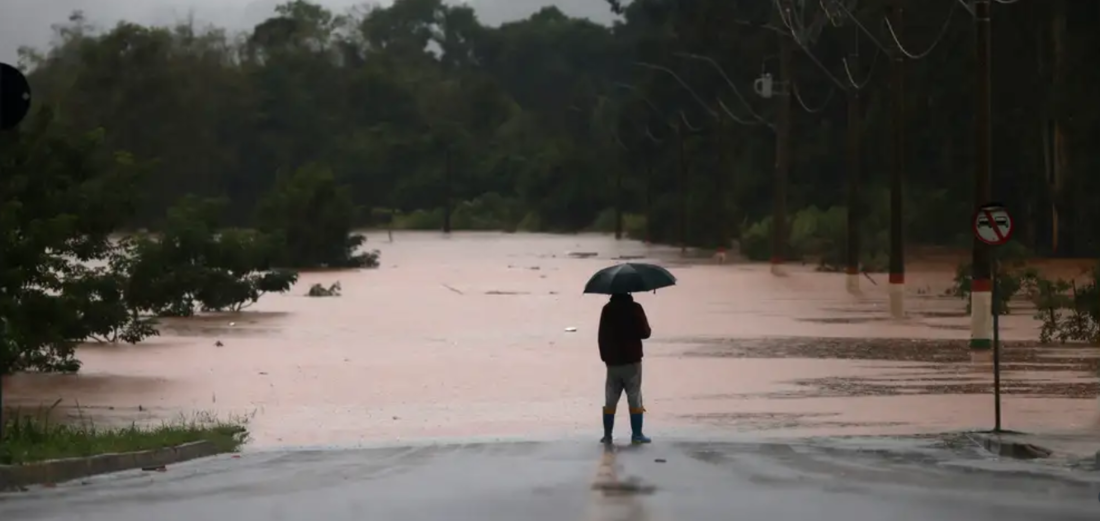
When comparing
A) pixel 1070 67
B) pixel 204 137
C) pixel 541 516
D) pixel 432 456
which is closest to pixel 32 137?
pixel 432 456

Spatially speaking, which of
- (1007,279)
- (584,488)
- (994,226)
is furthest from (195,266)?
(584,488)

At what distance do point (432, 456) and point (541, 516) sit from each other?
17.0 ft

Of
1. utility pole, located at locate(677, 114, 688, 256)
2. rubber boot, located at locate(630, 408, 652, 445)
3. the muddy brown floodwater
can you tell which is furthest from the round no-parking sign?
utility pole, located at locate(677, 114, 688, 256)

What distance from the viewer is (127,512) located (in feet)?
47.2

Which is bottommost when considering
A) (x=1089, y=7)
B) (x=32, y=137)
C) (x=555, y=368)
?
(x=555, y=368)

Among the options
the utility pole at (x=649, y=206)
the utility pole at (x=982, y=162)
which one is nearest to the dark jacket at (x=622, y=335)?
the utility pole at (x=982, y=162)

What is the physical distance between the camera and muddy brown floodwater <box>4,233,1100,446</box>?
23672 mm

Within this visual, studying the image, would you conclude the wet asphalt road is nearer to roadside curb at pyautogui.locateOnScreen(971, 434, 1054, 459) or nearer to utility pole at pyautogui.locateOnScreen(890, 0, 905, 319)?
roadside curb at pyautogui.locateOnScreen(971, 434, 1054, 459)

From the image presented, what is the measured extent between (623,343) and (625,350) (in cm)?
7

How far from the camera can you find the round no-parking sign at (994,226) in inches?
882

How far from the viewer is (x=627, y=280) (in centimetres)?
2042

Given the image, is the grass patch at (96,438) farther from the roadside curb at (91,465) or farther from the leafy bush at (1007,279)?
the leafy bush at (1007,279)

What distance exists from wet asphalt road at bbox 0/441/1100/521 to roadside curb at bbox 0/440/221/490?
0.70 ft

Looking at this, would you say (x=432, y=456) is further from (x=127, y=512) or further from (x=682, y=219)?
(x=682, y=219)
